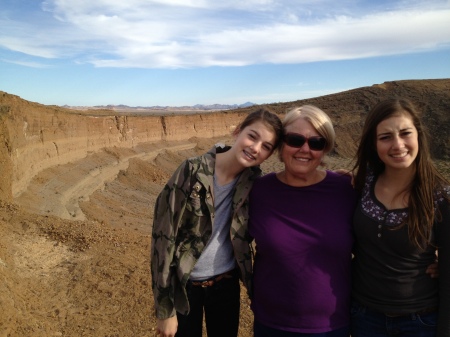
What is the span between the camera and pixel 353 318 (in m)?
1.90

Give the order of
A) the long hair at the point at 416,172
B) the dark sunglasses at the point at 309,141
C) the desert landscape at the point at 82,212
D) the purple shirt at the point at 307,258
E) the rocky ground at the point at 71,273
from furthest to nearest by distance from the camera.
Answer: the desert landscape at the point at 82,212, the rocky ground at the point at 71,273, the dark sunglasses at the point at 309,141, the purple shirt at the point at 307,258, the long hair at the point at 416,172

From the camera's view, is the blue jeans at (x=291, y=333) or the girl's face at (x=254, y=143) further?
the girl's face at (x=254, y=143)

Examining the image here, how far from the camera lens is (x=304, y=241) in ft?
6.03

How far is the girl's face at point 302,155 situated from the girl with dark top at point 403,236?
29 centimetres

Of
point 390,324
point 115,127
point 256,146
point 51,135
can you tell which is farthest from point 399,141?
point 115,127

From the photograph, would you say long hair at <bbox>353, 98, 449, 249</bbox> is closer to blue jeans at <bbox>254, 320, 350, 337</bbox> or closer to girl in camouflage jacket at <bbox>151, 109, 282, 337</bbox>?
girl in camouflage jacket at <bbox>151, 109, 282, 337</bbox>

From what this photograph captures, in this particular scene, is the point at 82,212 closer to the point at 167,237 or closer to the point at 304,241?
the point at 167,237

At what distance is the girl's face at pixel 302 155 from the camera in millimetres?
1942

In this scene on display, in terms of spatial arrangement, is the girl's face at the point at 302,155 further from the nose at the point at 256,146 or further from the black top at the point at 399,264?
the black top at the point at 399,264

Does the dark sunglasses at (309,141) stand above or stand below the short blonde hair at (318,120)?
below

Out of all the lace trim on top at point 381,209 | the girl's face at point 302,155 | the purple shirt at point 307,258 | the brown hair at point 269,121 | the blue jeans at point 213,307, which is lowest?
the blue jeans at point 213,307

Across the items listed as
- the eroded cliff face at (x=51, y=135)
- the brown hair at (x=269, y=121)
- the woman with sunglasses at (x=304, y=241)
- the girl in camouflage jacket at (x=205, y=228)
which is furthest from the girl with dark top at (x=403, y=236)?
Result: the eroded cliff face at (x=51, y=135)

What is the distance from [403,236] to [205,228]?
98cm

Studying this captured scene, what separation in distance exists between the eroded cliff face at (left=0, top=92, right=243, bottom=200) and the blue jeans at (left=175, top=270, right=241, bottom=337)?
738 centimetres
